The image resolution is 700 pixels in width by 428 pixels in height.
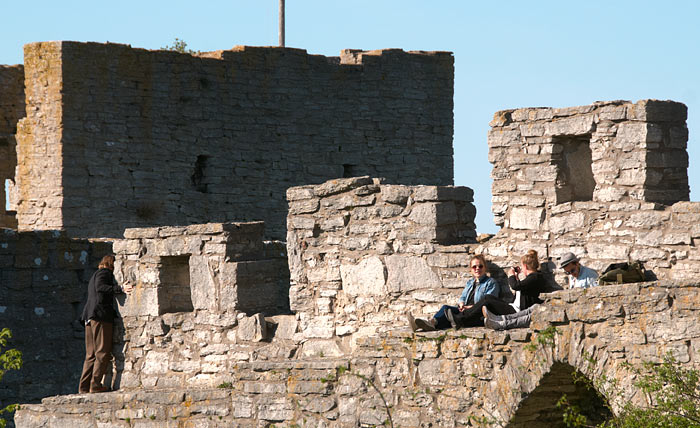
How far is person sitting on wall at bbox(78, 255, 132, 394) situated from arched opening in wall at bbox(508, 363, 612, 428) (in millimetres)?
4902

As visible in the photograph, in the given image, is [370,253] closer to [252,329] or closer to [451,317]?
[252,329]

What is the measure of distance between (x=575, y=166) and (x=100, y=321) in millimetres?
5106

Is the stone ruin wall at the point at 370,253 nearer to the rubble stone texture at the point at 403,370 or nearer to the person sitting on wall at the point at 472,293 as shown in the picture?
the rubble stone texture at the point at 403,370

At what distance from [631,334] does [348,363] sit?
7.92 feet

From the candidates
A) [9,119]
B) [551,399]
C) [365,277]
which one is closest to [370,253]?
[365,277]

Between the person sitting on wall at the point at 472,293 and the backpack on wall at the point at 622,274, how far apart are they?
0.95 metres

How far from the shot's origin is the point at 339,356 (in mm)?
11070

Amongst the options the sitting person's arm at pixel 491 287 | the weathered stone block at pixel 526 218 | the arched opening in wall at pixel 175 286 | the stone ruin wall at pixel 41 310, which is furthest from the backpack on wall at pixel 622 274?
the stone ruin wall at pixel 41 310

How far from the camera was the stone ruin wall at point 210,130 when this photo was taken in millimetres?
20172

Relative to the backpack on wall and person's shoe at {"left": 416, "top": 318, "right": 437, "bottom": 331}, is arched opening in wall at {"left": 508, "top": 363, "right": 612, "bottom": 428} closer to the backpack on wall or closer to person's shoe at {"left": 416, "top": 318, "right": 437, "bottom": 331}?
the backpack on wall

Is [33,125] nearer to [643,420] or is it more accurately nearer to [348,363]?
[348,363]

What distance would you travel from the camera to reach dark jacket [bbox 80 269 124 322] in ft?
41.0

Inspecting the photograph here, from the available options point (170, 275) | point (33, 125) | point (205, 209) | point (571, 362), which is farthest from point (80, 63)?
point (571, 362)

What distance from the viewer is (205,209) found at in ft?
68.9
